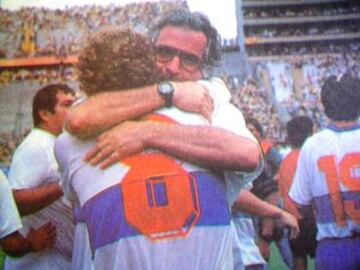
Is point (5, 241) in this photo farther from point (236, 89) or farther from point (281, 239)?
point (236, 89)

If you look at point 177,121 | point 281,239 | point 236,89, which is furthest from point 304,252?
point 236,89

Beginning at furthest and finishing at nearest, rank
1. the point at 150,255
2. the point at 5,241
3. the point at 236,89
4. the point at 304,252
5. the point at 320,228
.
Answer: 1. the point at 236,89
2. the point at 304,252
3. the point at 320,228
4. the point at 5,241
5. the point at 150,255

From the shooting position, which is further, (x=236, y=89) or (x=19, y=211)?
(x=236, y=89)

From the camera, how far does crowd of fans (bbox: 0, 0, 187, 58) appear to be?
1.18 meters

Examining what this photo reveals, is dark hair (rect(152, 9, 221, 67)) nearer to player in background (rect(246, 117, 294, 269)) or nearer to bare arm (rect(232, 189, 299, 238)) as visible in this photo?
bare arm (rect(232, 189, 299, 238))

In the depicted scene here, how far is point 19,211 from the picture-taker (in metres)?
0.94

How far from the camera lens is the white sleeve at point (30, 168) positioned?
930 mm

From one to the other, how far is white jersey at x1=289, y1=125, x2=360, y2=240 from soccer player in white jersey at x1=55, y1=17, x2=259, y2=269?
1.63 feet

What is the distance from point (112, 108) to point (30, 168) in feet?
1.32

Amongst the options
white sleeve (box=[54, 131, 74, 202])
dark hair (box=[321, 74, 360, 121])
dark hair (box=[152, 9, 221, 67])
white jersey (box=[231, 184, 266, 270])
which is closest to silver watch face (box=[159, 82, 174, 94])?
white sleeve (box=[54, 131, 74, 202])

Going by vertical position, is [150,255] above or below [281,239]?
above

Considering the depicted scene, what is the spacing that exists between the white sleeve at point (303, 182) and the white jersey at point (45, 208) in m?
0.49

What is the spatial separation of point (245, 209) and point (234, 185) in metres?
0.35

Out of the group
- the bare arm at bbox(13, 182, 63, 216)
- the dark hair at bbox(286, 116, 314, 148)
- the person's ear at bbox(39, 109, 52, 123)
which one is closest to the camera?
the bare arm at bbox(13, 182, 63, 216)
